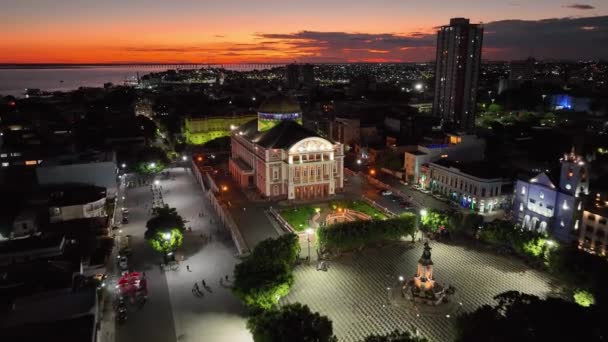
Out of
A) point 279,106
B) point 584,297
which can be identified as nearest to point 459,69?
point 279,106

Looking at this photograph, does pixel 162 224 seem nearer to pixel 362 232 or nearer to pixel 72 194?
pixel 72 194

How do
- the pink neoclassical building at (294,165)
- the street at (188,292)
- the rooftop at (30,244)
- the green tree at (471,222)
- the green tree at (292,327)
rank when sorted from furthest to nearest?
the pink neoclassical building at (294,165)
the green tree at (471,222)
the rooftop at (30,244)
the street at (188,292)
the green tree at (292,327)

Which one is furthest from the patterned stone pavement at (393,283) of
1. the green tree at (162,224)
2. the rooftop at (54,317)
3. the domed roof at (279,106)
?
the domed roof at (279,106)

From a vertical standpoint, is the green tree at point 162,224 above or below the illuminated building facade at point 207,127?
below

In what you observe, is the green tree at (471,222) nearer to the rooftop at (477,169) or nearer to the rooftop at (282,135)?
the rooftop at (477,169)

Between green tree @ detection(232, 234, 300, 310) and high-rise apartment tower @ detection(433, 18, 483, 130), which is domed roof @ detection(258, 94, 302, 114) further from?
high-rise apartment tower @ detection(433, 18, 483, 130)

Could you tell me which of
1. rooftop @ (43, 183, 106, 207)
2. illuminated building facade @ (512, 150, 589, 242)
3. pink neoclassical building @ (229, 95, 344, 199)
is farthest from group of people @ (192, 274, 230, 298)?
illuminated building facade @ (512, 150, 589, 242)

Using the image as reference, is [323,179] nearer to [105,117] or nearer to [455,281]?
[455,281]
